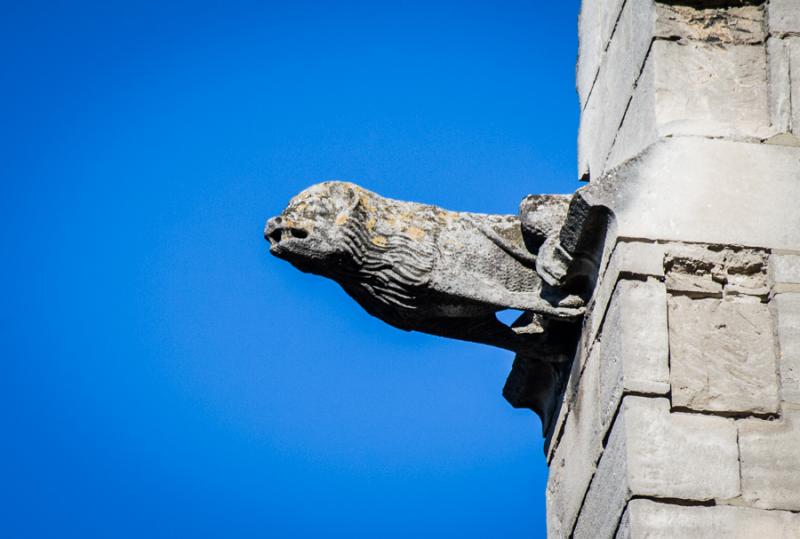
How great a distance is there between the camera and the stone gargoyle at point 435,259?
22.3 feet

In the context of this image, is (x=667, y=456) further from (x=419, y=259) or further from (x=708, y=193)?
(x=419, y=259)

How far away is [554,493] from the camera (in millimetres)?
7250

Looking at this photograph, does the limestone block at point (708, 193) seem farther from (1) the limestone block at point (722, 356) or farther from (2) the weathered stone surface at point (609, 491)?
(2) the weathered stone surface at point (609, 491)

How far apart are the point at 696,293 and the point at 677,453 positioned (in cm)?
62

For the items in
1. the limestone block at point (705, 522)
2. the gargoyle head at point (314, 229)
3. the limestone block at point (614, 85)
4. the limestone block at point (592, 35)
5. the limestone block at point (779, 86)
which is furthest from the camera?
the limestone block at point (592, 35)

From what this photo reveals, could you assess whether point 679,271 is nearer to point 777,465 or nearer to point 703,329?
point 703,329

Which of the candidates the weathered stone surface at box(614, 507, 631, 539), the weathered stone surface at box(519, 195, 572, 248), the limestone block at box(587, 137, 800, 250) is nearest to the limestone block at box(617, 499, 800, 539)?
the weathered stone surface at box(614, 507, 631, 539)

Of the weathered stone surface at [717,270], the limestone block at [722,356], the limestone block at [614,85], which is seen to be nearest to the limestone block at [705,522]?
the limestone block at [722,356]

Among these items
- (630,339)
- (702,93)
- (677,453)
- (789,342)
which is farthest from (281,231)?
(789,342)

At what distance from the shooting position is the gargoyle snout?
268 inches

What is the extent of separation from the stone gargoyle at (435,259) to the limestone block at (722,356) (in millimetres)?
777

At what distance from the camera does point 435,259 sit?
6848mm

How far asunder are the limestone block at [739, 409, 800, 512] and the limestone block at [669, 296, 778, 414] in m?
0.07

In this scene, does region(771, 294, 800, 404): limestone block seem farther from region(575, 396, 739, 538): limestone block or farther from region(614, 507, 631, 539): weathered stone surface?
region(614, 507, 631, 539): weathered stone surface
